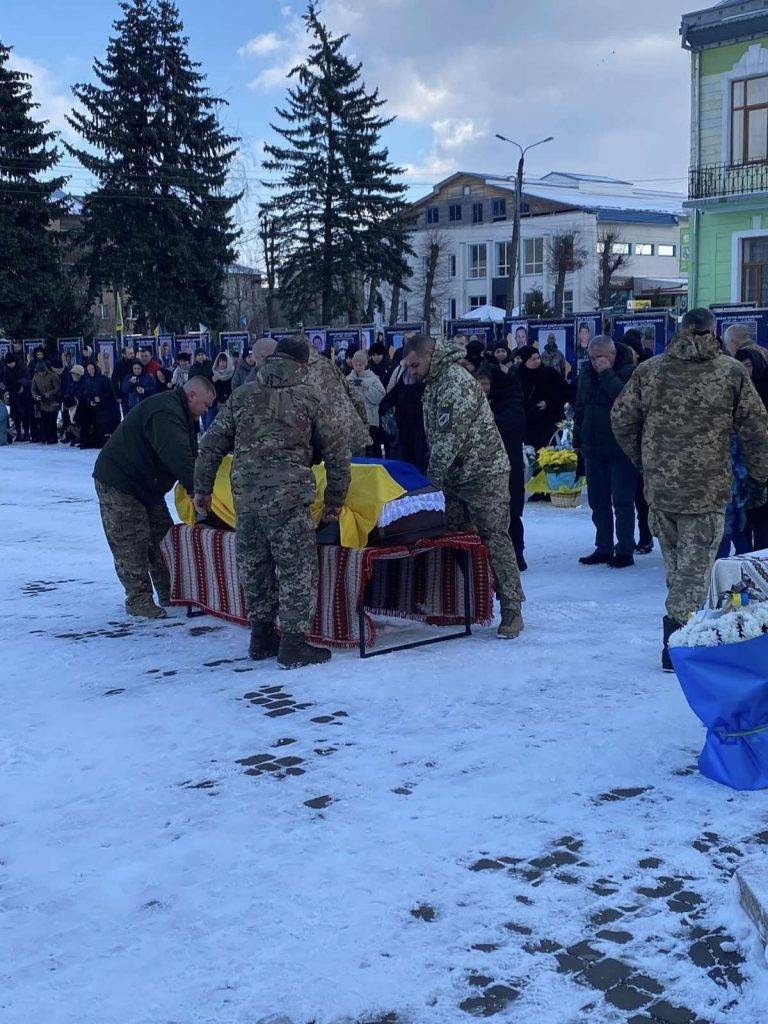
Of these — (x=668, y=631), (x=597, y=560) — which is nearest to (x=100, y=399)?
(x=597, y=560)

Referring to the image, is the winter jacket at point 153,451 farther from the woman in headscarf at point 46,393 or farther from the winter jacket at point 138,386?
the woman in headscarf at point 46,393

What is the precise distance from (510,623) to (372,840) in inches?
115

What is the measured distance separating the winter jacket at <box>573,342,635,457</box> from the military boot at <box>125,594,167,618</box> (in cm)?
362

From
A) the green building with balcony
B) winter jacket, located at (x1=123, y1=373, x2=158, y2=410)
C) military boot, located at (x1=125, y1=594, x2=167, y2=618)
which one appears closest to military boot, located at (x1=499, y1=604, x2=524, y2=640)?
military boot, located at (x1=125, y1=594, x2=167, y2=618)

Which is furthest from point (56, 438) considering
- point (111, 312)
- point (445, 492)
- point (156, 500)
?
point (111, 312)

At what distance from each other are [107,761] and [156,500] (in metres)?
3.02

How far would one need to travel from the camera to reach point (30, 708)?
223 inches

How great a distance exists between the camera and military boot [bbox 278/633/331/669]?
242 inches

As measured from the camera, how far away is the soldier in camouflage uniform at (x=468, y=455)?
21.5 ft

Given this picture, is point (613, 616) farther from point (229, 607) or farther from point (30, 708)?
point (30, 708)

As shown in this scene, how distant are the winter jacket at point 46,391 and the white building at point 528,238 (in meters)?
41.5

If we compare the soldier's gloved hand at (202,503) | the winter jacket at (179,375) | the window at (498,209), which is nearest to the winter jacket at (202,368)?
the winter jacket at (179,375)

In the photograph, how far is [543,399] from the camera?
11.8 m

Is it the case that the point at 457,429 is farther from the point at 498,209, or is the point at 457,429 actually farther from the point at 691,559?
the point at 498,209
